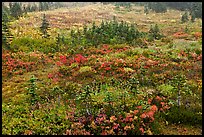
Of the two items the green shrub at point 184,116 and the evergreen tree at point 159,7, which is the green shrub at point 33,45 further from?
the evergreen tree at point 159,7

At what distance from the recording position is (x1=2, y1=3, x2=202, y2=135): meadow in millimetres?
17062

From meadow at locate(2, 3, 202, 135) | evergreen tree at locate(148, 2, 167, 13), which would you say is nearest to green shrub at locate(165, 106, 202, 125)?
meadow at locate(2, 3, 202, 135)

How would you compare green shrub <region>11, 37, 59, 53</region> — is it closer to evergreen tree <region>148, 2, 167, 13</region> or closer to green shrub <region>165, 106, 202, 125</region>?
green shrub <region>165, 106, 202, 125</region>

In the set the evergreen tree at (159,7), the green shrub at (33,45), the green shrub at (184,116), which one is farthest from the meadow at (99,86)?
the evergreen tree at (159,7)

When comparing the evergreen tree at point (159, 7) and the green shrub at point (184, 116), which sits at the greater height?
the evergreen tree at point (159, 7)

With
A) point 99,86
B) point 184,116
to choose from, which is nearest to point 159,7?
point 99,86

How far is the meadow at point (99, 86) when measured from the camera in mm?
17062

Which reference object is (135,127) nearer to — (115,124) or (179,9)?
(115,124)

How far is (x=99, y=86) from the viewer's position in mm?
23234

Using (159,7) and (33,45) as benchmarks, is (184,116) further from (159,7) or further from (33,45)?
(159,7)

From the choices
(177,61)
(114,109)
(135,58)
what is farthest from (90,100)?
(177,61)

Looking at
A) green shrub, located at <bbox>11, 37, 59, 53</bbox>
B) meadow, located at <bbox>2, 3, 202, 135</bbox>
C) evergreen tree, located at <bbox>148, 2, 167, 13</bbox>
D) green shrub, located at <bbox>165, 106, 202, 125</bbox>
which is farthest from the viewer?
evergreen tree, located at <bbox>148, 2, 167, 13</bbox>

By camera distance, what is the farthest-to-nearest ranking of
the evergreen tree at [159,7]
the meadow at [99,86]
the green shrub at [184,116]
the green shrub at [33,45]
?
1. the evergreen tree at [159,7]
2. the green shrub at [33,45]
3. the green shrub at [184,116]
4. the meadow at [99,86]

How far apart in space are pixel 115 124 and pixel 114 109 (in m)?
2.06
